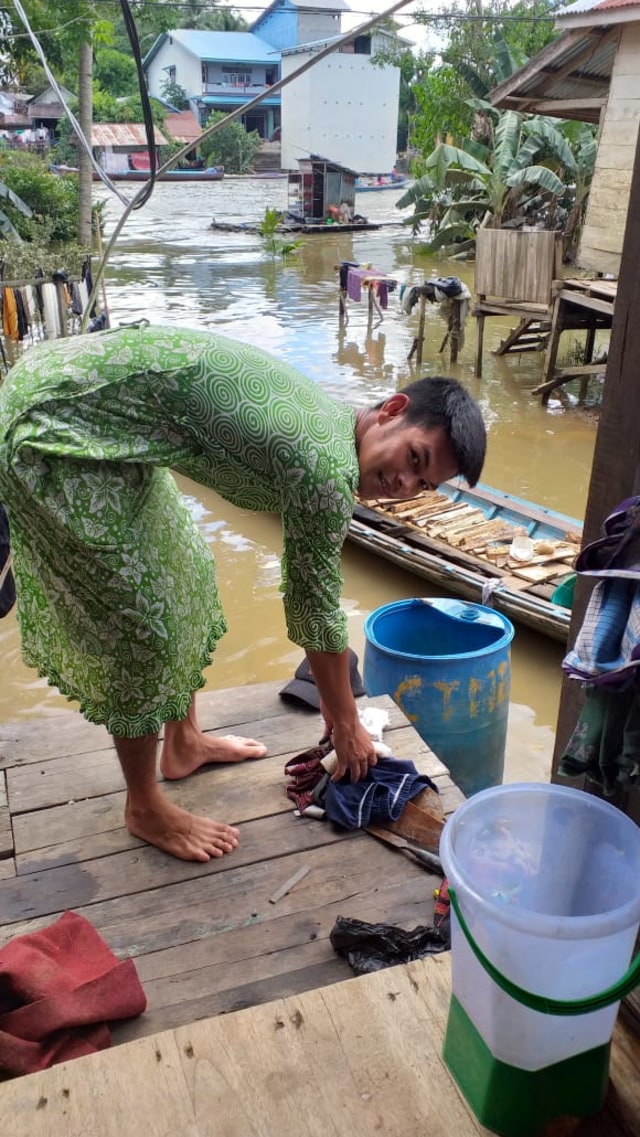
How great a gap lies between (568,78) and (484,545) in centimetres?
586

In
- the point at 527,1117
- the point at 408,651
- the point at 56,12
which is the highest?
the point at 56,12

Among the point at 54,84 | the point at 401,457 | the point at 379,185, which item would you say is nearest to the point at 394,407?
the point at 401,457

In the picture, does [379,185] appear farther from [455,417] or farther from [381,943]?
[381,943]

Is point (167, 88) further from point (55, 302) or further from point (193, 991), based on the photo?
point (193, 991)

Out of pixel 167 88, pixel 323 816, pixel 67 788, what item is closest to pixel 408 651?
pixel 323 816

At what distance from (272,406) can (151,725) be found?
86 cm

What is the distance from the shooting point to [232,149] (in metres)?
38.3

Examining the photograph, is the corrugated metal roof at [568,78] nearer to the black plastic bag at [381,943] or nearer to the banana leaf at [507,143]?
the banana leaf at [507,143]

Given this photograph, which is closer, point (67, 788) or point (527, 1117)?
point (527, 1117)

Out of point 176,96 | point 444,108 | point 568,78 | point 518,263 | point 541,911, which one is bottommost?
point 541,911

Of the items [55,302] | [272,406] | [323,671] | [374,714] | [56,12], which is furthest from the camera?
[56,12]

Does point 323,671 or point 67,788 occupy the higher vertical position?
point 323,671

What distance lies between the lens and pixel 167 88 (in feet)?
143

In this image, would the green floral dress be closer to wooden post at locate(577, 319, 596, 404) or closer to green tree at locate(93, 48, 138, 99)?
wooden post at locate(577, 319, 596, 404)
